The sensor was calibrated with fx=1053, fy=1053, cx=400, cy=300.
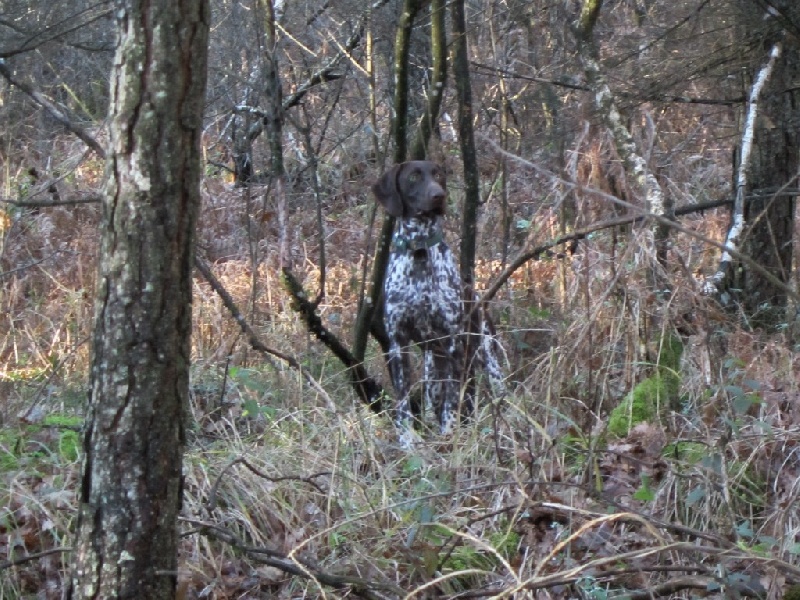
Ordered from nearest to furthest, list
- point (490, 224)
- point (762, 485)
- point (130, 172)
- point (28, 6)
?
1. point (130, 172)
2. point (762, 485)
3. point (28, 6)
4. point (490, 224)

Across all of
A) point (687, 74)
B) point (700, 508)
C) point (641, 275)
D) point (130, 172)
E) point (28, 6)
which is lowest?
point (700, 508)

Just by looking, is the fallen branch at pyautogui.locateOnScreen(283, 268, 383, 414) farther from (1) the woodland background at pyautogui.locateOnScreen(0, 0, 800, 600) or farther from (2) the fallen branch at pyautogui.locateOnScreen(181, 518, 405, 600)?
(2) the fallen branch at pyautogui.locateOnScreen(181, 518, 405, 600)

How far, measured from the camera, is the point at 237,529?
12.8 ft

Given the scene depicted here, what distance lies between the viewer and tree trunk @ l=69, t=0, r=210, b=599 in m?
2.49

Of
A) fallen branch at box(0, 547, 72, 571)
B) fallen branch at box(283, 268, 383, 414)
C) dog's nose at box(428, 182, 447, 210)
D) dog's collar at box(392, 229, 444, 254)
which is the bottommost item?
fallen branch at box(0, 547, 72, 571)

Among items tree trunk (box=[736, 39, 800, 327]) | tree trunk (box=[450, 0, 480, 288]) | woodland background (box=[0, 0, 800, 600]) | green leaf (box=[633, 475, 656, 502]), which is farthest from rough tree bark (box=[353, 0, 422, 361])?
green leaf (box=[633, 475, 656, 502])

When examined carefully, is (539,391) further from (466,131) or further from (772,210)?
(772,210)

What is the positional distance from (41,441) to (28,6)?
2.72 metres

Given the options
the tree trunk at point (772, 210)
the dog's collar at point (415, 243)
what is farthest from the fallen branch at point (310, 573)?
the tree trunk at point (772, 210)

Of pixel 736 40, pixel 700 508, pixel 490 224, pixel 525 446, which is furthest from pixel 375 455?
pixel 490 224

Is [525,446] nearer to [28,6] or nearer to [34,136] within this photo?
[28,6]

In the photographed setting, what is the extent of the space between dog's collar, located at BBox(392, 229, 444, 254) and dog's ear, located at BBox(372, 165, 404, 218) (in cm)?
17

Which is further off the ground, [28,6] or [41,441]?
[28,6]

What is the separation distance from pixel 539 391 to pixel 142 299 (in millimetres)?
2749
